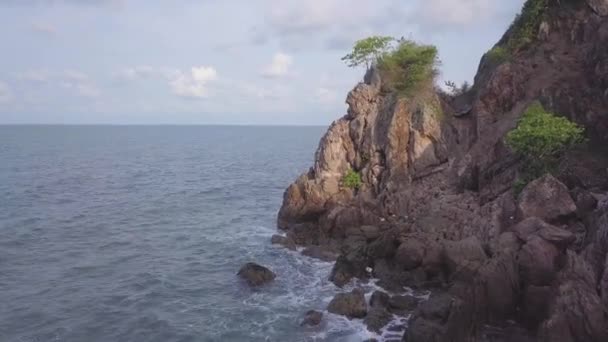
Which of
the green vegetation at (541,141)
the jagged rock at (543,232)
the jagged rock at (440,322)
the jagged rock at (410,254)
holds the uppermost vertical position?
the green vegetation at (541,141)

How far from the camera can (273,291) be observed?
3341 centimetres

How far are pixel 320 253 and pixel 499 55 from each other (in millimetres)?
25647

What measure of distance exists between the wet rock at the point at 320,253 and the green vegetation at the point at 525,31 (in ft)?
79.6

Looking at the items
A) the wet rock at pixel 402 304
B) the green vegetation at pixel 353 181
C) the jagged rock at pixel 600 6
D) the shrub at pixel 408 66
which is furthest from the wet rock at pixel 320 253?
the jagged rock at pixel 600 6

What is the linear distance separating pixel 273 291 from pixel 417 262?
31.7 feet

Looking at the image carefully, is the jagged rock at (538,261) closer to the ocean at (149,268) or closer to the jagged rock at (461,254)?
the jagged rock at (461,254)

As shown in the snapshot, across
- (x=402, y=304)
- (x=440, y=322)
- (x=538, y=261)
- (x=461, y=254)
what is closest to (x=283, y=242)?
(x=402, y=304)

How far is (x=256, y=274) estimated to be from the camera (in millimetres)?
34969

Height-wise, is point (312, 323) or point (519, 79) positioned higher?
point (519, 79)

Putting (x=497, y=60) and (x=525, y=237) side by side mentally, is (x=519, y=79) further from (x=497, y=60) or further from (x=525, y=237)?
(x=525, y=237)

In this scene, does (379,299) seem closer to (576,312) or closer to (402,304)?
(402,304)

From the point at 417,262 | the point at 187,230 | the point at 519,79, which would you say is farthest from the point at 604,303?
the point at 187,230

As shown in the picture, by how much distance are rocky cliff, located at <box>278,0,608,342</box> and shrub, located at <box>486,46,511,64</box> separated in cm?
53

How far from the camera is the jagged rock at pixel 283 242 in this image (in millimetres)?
42441
